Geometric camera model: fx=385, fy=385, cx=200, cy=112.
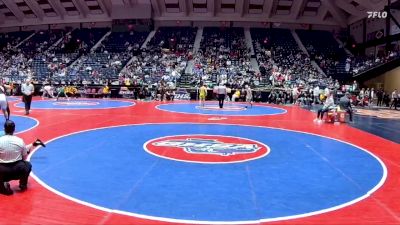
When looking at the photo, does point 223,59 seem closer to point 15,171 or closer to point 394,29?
point 394,29

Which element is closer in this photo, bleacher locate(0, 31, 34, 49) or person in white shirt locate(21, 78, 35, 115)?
person in white shirt locate(21, 78, 35, 115)

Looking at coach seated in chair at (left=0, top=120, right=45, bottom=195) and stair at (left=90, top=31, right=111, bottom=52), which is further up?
stair at (left=90, top=31, right=111, bottom=52)

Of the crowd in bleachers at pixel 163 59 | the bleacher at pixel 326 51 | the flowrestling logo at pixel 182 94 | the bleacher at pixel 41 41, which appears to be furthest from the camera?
the bleacher at pixel 41 41

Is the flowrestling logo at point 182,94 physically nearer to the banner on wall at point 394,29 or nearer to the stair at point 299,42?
the stair at point 299,42

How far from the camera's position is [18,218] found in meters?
4.60

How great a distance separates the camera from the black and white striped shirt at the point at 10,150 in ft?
18.2

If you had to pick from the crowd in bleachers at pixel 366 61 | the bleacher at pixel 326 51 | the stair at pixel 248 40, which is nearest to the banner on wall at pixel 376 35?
the crowd in bleachers at pixel 366 61

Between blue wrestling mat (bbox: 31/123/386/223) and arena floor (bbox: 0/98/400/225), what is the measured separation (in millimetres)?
17

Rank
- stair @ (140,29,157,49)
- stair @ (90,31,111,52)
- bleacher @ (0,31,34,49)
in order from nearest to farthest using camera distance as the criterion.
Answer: stair @ (140,29,157,49) → stair @ (90,31,111,52) → bleacher @ (0,31,34,49)

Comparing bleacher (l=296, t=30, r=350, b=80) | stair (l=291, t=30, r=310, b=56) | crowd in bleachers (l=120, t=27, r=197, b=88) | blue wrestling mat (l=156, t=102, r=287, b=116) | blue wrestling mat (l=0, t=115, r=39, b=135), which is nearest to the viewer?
blue wrestling mat (l=0, t=115, r=39, b=135)

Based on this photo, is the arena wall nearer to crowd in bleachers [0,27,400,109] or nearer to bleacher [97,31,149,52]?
crowd in bleachers [0,27,400,109]

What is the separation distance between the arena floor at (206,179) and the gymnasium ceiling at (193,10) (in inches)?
1140

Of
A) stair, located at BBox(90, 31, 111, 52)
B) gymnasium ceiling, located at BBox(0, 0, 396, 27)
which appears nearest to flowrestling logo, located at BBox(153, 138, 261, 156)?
gymnasium ceiling, located at BBox(0, 0, 396, 27)

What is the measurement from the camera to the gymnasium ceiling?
38141 mm
